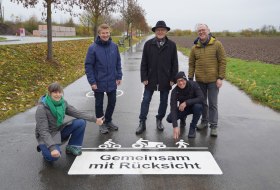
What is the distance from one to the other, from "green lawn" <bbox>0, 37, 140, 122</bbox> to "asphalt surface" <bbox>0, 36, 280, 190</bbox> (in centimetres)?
120

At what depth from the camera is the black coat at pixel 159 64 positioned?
5941 millimetres

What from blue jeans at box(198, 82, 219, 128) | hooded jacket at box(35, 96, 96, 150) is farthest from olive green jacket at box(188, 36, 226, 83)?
hooded jacket at box(35, 96, 96, 150)

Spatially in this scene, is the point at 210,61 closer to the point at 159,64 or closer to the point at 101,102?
the point at 159,64

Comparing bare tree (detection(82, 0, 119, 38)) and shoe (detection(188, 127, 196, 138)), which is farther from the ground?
bare tree (detection(82, 0, 119, 38))

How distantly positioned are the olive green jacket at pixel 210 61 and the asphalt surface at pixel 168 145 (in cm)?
110

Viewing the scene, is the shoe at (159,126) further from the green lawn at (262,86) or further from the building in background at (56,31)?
the building in background at (56,31)

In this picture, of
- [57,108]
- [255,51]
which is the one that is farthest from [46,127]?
[255,51]

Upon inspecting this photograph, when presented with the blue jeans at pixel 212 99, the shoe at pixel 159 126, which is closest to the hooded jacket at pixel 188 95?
the blue jeans at pixel 212 99

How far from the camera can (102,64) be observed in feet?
19.1

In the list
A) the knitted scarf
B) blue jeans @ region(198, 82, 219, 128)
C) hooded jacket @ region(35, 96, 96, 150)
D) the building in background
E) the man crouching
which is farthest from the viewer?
the building in background

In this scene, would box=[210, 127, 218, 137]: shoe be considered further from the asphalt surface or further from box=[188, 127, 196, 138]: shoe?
box=[188, 127, 196, 138]: shoe

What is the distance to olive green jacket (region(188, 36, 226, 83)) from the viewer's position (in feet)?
19.0

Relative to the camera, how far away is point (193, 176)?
13.9 feet

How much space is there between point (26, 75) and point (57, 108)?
26.2 ft
